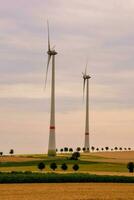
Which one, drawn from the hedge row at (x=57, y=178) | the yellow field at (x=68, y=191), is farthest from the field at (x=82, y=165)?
the yellow field at (x=68, y=191)

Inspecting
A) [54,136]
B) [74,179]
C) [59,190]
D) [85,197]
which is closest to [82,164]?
[54,136]

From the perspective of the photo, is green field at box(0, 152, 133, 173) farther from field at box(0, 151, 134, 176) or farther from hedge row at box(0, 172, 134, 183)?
hedge row at box(0, 172, 134, 183)

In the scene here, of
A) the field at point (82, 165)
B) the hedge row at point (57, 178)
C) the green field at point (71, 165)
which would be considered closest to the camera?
the hedge row at point (57, 178)

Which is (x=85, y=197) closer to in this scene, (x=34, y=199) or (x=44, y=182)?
(x=34, y=199)

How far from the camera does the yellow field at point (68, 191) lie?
62.9m

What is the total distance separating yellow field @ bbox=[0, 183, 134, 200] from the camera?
206 ft

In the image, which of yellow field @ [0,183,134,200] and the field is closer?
yellow field @ [0,183,134,200]

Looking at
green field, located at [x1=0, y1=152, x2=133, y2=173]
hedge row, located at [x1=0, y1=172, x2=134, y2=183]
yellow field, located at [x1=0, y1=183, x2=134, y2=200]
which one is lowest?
yellow field, located at [x1=0, y1=183, x2=134, y2=200]

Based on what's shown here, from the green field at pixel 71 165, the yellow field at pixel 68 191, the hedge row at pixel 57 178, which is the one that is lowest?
the yellow field at pixel 68 191

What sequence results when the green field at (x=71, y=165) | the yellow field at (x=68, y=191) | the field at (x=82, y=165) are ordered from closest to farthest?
the yellow field at (x=68, y=191) < the field at (x=82, y=165) < the green field at (x=71, y=165)

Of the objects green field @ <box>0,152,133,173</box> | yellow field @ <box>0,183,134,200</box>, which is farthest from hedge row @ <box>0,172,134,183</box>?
green field @ <box>0,152,133,173</box>

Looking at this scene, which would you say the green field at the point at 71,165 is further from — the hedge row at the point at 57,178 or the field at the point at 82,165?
the hedge row at the point at 57,178

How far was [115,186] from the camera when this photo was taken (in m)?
77.4

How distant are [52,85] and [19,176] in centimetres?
7343
